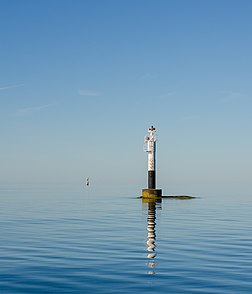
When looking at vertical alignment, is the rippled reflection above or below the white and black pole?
below

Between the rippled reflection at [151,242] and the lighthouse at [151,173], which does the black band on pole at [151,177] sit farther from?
the rippled reflection at [151,242]

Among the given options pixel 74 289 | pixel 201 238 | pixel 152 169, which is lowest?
pixel 74 289

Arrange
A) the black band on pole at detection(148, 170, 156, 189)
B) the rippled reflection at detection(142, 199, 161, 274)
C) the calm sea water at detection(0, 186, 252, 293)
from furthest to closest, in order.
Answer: the black band on pole at detection(148, 170, 156, 189) → the rippled reflection at detection(142, 199, 161, 274) → the calm sea water at detection(0, 186, 252, 293)

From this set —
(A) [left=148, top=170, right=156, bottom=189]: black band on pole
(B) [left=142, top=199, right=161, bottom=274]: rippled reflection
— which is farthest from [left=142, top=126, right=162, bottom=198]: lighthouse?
(B) [left=142, top=199, right=161, bottom=274]: rippled reflection

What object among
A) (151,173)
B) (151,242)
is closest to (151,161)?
(151,173)

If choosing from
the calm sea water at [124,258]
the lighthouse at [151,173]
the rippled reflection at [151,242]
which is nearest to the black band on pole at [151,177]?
the lighthouse at [151,173]

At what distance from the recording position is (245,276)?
18.5 m

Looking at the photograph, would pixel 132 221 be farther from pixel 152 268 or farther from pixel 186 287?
pixel 186 287

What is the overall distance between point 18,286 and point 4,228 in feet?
63.7

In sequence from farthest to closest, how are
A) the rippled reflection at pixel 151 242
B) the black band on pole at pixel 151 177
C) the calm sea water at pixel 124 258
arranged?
1. the black band on pole at pixel 151 177
2. the rippled reflection at pixel 151 242
3. the calm sea water at pixel 124 258

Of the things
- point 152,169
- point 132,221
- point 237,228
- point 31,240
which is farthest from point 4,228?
point 152,169

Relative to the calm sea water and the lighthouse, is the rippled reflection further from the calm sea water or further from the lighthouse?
the lighthouse

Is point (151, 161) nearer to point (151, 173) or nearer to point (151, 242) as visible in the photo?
point (151, 173)

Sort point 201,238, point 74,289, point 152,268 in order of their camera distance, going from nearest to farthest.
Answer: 1. point 74,289
2. point 152,268
3. point 201,238
